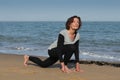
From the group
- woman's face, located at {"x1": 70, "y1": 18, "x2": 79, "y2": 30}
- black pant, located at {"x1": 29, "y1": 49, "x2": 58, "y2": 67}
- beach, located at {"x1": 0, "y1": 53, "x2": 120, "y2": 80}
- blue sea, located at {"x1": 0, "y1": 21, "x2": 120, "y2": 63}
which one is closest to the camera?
beach, located at {"x1": 0, "y1": 53, "x2": 120, "y2": 80}

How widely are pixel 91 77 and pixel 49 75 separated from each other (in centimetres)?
84

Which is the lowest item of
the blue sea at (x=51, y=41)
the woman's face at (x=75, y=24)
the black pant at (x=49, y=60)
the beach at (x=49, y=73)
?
the blue sea at (x=51, y=41)

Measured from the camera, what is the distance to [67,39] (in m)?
7.91

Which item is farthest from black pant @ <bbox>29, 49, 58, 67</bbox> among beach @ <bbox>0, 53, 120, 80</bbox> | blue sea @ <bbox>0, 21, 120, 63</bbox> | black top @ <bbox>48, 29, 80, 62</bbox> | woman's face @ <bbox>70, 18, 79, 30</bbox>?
blue sea @ <bbox>0, 21, 120, 63</bbox>

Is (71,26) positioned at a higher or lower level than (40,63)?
higher

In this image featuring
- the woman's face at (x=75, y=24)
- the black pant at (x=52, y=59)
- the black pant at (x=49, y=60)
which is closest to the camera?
the woman's face at (x=75, y=24)

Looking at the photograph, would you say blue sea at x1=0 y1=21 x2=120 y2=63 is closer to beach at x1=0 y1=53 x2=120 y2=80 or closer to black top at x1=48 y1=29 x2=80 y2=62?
beach at x1=0 y1=53 x2=120 y2=80

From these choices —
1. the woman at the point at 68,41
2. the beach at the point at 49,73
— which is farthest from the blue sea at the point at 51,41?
the woman at the point at 68,41

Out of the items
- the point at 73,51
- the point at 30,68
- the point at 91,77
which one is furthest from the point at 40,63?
the point at 91,77

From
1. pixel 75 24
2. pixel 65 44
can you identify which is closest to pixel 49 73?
pixel 65 44

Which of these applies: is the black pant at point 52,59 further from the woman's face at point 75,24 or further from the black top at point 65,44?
the woman's face at point 75,24

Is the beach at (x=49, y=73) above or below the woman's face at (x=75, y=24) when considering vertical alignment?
below

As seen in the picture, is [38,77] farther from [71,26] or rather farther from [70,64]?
[70,64]

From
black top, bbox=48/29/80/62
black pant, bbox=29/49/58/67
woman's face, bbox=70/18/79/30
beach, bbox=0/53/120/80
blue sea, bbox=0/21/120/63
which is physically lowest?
blue sea, bbox=0/21/120/63
